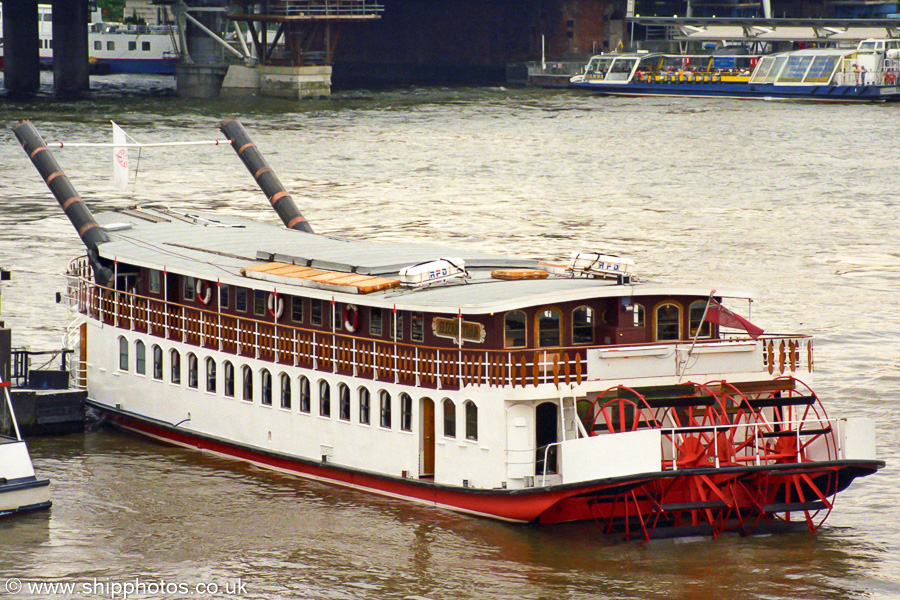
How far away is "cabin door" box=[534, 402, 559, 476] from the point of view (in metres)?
25.8

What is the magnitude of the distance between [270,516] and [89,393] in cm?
897

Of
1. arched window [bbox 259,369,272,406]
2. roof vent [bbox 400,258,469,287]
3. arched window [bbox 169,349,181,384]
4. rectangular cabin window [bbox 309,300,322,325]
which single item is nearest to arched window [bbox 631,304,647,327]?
roof vent [bbox 400,258,469,287]

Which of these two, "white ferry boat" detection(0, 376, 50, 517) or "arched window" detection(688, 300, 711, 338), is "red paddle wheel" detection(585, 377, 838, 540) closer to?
"arched window" detection(688, 300, 711, 338)

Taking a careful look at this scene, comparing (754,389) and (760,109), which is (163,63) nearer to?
(760,109)

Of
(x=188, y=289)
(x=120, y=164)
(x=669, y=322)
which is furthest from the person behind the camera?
(x=120, y=164)

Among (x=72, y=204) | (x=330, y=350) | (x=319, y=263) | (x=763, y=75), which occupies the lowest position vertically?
(x=330, y=350)

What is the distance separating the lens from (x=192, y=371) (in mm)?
31312

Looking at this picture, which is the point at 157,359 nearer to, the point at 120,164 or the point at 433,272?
the point at 120,164

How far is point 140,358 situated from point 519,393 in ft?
36.6

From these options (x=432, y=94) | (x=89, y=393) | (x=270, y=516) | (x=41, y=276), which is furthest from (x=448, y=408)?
(x=432, y=94)

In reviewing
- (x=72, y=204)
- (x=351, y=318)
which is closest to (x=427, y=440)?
(x=351, y=318)

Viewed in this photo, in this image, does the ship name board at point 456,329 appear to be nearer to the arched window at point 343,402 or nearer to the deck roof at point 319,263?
the deck roof at point 319,263

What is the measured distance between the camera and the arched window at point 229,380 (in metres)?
30.4

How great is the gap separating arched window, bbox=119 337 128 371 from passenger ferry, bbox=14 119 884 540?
116 inches
